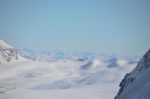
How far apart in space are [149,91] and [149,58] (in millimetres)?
13823

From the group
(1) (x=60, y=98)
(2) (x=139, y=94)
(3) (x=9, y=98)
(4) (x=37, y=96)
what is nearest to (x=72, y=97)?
(1) (x=60, y=98)

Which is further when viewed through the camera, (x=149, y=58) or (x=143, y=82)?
(x=149, y=58)

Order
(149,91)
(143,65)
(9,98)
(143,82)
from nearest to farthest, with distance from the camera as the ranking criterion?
(149,91) → (143,82) → (143,65) → (9,98)

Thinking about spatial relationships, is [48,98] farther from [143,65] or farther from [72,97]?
[143,65]

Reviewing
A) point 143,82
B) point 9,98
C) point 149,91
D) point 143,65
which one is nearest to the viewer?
point 149,91

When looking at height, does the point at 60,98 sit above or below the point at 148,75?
above

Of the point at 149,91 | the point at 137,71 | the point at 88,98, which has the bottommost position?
the point at 149,91

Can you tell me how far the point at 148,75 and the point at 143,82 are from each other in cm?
127

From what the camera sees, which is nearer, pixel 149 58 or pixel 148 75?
pixel 148 75

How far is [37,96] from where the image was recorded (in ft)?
478

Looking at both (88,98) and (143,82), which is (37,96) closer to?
(88,98)

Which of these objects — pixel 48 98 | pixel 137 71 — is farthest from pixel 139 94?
pixel 48 98

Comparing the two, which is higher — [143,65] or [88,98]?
[88,98]

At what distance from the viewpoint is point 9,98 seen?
141m
